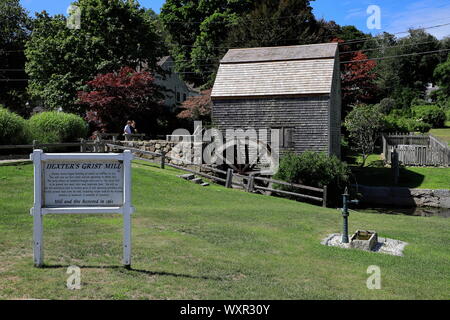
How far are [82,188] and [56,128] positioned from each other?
18.4 meters

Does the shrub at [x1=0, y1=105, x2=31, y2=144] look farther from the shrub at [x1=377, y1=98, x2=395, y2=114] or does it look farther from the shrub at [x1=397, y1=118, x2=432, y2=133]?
the shrub at [x1=377, y1=98, x2=395, y2=114]

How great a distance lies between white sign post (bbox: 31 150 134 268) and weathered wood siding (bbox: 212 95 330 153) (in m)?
19.6

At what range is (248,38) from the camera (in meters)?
38.7

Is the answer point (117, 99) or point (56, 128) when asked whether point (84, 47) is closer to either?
point (117, 99)

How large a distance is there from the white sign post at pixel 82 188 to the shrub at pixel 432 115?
48.5m

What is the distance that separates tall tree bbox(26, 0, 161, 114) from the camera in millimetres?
34969

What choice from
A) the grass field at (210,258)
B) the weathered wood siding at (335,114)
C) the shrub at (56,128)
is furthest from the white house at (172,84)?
the grass field at (210,258)

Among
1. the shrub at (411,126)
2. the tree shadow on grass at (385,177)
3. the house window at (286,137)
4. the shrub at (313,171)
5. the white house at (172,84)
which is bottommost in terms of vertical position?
the tree shadow on grass at (385,177)

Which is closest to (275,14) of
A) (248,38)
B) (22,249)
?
(248,38)

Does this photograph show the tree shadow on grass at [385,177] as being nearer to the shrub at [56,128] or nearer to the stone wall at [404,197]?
the stone wall at [404,197]

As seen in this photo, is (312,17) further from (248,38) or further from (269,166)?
(269,166)

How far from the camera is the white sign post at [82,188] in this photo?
7.30 metres

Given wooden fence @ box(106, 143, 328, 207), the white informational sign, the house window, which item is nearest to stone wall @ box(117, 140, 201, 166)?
wooden fence @ box(106, 143, 328, 207)

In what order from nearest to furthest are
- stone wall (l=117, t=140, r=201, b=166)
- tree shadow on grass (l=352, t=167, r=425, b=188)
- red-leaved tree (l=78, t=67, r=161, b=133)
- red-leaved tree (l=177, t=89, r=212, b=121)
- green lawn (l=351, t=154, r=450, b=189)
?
1. stone wall (l=117, t=140, r=201, b=166)
2. green lawn (l=351, t=154, r=450, b=189)
3. tree shadow on grass (l=352, t=167, r=425, b=188)
4. red-leaved tree (l=78, t=67, r=161, b=133)
5. red-leaved tree (l=177, t=89, r=212, b=121)
